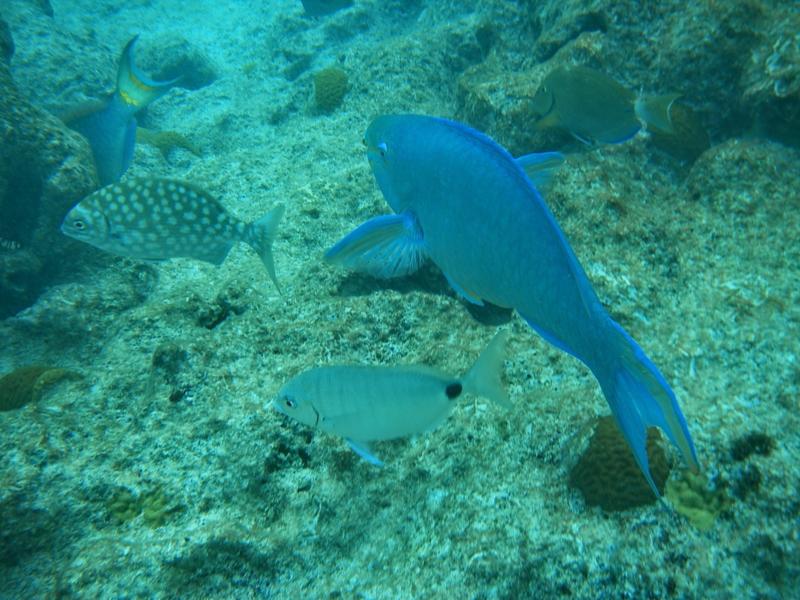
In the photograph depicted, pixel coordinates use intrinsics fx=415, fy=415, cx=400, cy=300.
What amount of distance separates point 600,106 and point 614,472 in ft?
10.2

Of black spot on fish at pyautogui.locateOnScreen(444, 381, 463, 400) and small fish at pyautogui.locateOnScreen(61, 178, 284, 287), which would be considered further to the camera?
small fish at pyautogui.locateOnScreen(61, 178, 284, 287)

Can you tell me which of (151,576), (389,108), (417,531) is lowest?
(151,576)

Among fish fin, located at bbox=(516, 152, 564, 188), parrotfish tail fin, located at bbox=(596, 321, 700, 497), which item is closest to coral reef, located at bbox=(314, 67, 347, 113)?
fish fin, located at bbox=(516, 152, 564, 188)

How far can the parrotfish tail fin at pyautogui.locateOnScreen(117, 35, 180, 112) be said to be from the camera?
17.1 feet

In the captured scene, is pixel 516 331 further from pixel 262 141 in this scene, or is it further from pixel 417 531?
pixel 262 141

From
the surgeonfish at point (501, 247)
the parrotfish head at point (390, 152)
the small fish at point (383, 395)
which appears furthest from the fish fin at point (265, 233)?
the surgeonfish at point (501, 247)

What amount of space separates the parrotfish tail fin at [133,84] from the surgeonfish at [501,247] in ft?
16.8

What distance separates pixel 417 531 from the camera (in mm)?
2408

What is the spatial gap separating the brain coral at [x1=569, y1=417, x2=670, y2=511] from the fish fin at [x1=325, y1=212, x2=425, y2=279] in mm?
1504

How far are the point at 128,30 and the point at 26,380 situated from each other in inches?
629

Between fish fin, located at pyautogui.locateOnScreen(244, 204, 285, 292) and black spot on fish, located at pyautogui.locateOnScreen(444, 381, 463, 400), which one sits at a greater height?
black spot on fish, located at pyautogui.locateOnScreen(444, 381, 463, 400)

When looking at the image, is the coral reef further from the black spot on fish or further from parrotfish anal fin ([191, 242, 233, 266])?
the black spot on fish

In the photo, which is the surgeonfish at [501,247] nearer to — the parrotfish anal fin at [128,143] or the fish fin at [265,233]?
the fish fin at [265,233]

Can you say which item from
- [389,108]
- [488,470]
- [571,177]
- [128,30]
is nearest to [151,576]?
[488,470]
